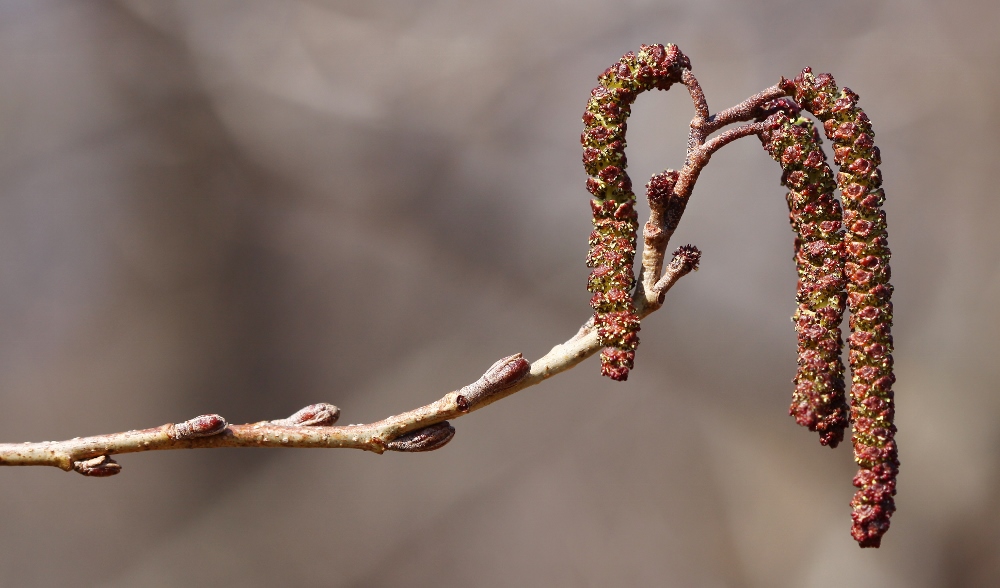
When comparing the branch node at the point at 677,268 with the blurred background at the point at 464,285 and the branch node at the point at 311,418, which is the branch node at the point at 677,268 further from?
the blurred background at the point at 464,285

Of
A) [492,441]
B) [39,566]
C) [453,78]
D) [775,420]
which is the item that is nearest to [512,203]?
[453,78]

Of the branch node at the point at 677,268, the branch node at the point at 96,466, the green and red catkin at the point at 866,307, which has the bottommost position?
the green and red catkin at the point at 866,307

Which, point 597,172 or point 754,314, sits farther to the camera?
point 754,314

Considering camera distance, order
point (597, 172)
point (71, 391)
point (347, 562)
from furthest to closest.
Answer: point (347, 562)
point (71, 391)
point (597, 172)

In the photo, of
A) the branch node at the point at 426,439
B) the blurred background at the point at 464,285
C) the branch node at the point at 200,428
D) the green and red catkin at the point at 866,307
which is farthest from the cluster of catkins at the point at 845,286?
the blurred background at the point at 464,285

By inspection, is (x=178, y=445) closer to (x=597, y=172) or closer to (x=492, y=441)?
(x=597, y=172)

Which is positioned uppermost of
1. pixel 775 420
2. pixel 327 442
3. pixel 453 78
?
pixel 453 78
